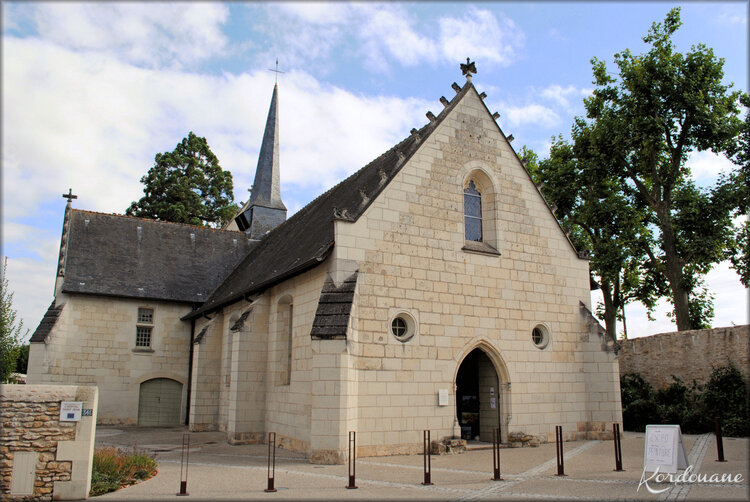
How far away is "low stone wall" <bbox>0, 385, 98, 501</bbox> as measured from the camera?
8734 mm

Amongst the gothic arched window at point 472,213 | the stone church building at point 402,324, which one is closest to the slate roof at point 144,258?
the stone church building at point 402,324

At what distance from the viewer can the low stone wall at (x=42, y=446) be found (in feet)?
28.7

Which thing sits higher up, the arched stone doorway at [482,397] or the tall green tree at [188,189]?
the tall green tree at [188,189]

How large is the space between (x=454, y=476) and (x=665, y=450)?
3.59 m

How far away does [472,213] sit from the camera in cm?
1611

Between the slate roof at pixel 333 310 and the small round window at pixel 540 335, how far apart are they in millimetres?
5985

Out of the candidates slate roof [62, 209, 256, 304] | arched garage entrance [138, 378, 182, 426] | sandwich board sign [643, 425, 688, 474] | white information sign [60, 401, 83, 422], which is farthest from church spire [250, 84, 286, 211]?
sandwich board sign [643, 425, 688, 474]

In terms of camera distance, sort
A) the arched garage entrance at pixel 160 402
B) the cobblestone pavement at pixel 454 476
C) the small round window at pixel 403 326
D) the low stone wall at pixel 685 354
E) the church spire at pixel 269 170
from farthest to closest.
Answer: the church spire at pixel 269 170
the arched garage entrance at pixel 160 402
the low stone wall at pixel 685 354
the small round window at pixel 403 326
the cobblestone pavement at pixel 454 476

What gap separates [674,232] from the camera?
2180cm

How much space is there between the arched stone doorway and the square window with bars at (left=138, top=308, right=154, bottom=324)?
13.4 meters

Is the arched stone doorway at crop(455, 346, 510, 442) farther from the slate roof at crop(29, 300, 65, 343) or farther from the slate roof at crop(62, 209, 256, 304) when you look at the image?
the slate roof at crop(29, 300, 65, 343)

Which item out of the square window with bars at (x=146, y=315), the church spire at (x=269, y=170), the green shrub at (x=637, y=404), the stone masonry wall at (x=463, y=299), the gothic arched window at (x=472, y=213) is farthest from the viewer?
the church spire at (x=269, y=170)

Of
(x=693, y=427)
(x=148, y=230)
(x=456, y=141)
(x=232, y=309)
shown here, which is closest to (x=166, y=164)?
(x=148, y=230)

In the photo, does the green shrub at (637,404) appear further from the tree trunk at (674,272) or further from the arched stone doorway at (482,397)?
the arched stone doorway at (482,397)
